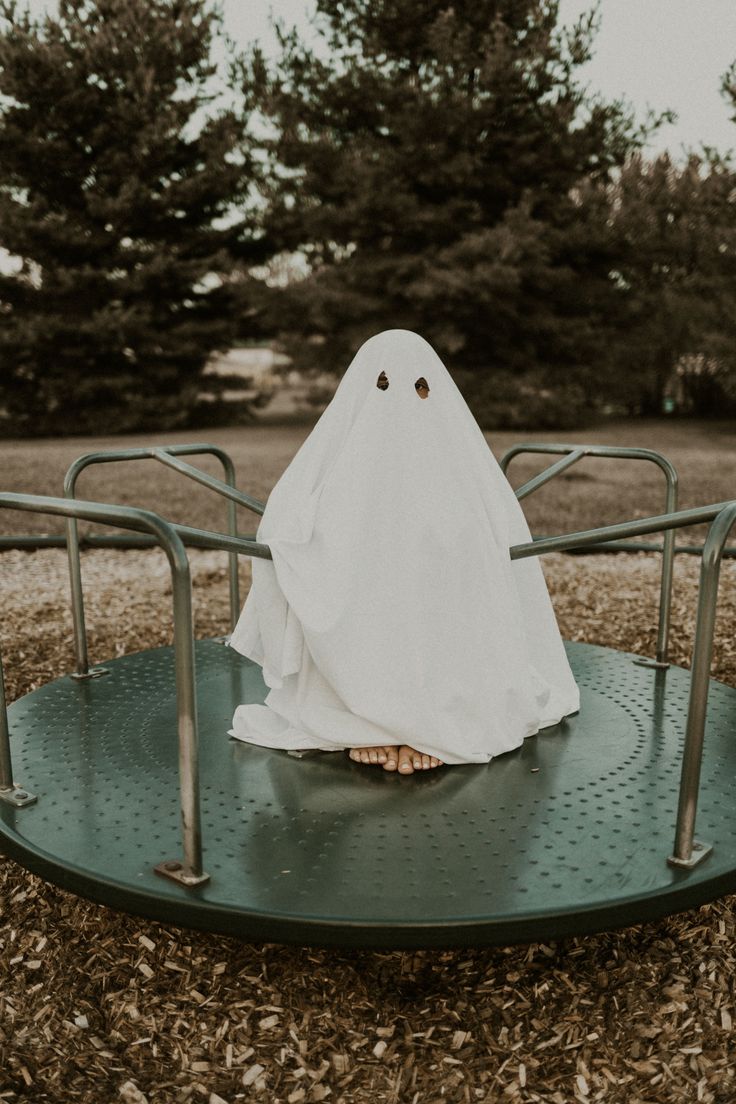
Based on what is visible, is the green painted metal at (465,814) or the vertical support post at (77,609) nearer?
the green painted metal at (465,814)

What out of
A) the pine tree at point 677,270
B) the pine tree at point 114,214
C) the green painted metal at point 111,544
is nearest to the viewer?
the green painted metal at point 111,544

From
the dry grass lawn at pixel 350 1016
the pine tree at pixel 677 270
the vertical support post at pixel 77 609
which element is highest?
the pine tree at pixel 677 270

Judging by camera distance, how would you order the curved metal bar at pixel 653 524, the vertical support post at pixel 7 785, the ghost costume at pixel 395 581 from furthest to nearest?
the ghost costume at pixel 395 581 < the vertical support post at pixel 7 785 < the curved metal bar at pixel 653 524

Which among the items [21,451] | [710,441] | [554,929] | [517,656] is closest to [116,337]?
[21,451]

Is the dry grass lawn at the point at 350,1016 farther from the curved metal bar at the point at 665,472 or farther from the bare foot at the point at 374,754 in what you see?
the curved metal bar at the point at 665,472

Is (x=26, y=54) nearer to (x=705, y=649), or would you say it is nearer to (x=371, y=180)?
(x=371, y=180)

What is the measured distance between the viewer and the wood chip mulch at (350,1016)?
1.80m

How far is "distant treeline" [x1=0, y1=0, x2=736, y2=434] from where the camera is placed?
995cm

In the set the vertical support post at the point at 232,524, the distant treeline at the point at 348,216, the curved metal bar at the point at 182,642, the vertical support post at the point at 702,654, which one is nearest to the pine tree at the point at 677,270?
the distant treeline at the point at 348,216

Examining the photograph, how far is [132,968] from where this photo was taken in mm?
2150

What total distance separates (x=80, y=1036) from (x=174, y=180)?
35.7 feet

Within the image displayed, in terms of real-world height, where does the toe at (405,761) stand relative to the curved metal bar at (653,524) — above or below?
below

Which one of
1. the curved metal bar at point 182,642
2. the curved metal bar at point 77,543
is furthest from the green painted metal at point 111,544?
the curved metal bar at point 182,642

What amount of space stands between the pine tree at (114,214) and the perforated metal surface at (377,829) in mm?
9276
